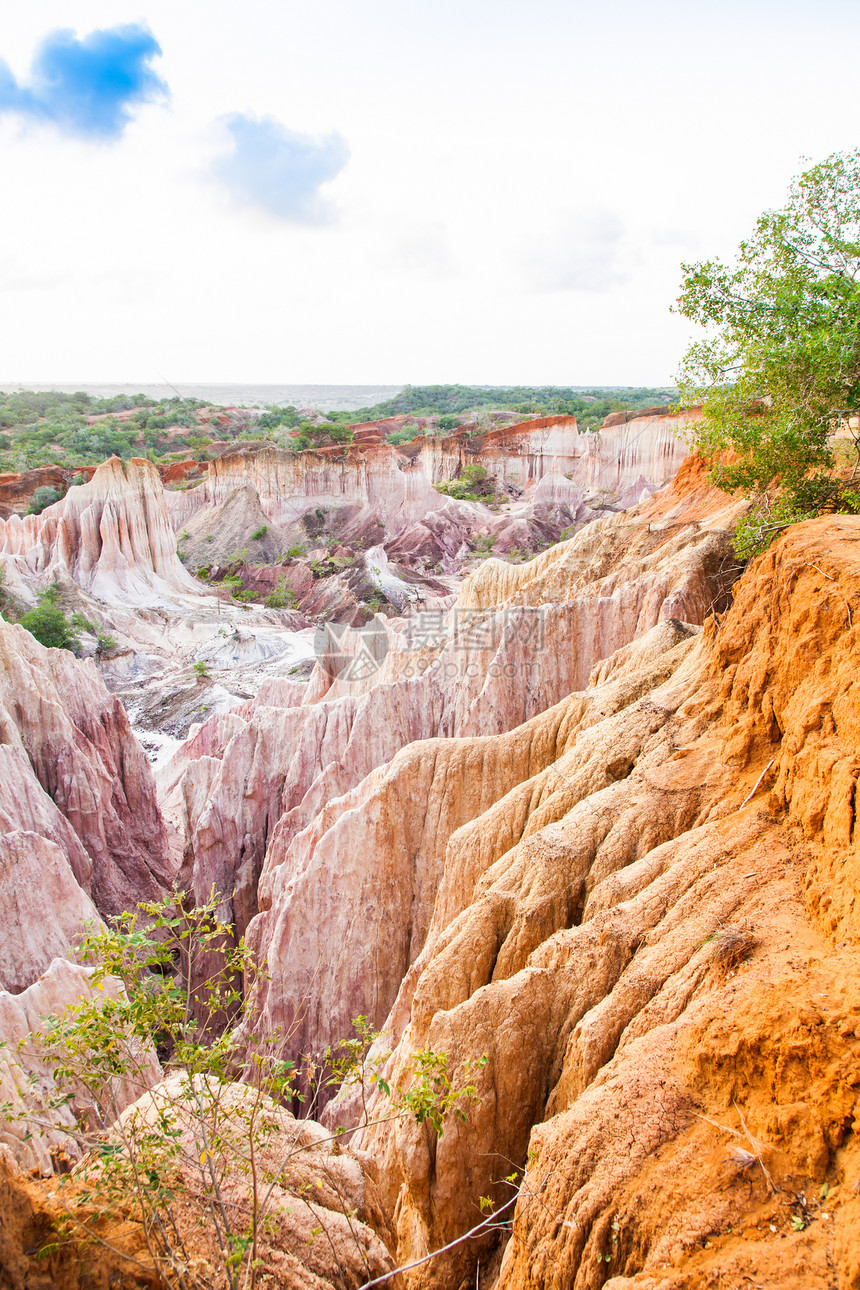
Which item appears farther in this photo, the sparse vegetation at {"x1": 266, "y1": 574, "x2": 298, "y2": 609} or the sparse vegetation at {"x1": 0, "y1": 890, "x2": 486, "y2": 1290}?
the sparse vegetation at {"x1": 266, "y1": 574, "x2": 298, "y2": 609}

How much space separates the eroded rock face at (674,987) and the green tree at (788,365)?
2.91 metres

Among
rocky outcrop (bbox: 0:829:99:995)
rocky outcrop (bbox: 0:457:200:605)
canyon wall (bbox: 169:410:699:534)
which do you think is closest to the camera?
rocky outcrop (bbox: 0:829:99:995)

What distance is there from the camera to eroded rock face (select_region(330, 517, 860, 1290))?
2.95 meters

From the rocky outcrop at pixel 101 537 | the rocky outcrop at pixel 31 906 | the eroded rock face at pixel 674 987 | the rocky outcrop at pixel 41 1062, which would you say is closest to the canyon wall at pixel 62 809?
the rocky outcrop at pixel 31 906

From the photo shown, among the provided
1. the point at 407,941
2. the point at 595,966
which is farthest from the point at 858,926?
the point at 407,941

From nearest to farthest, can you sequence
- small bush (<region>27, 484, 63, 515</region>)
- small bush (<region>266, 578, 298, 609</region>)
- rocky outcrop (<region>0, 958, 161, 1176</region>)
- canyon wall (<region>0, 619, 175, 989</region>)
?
1. rocky outcrop (<region>0, 958, 161, 1176</region>)
2. canyon wall (<region>0, 619, 175, 989</region>)
3. small bush (<region>266, 578, 298, 609</region>)
4. small bush (<region>27, 484, 63, 515</region>)

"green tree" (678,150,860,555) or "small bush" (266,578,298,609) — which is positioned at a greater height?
"green tree" (678,150,860,555)

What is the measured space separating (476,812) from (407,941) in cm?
199

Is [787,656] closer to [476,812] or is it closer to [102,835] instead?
[476,812]

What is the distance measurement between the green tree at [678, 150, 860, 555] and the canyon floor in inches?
68.4

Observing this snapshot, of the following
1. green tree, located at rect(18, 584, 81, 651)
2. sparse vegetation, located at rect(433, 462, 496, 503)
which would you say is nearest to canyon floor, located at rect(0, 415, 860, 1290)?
green tree, located at rect(18, 584, 81, 651)

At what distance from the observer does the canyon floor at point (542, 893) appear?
3.22 meters

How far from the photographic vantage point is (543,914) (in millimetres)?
5586

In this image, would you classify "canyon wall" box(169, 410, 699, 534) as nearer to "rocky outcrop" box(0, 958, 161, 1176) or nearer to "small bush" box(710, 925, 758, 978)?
"rocky outcrop" box(0, 958, 161, 1176)
